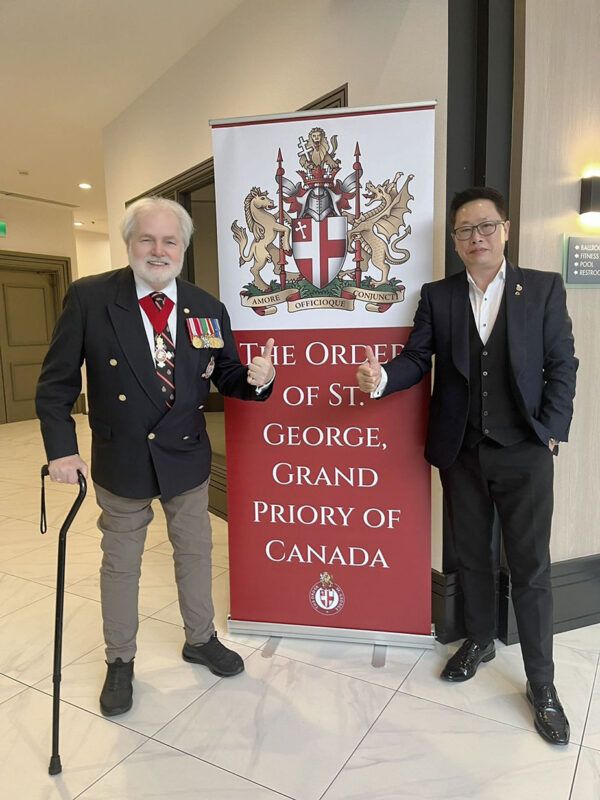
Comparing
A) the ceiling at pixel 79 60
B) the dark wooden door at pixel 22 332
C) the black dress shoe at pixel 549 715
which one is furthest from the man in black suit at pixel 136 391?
the dark wooden door at pixel 22 332

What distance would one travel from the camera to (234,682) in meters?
2.08

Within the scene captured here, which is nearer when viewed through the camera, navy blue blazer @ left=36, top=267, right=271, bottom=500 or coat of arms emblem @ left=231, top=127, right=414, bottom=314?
navy blue blazer @ left=36, top=267, right=271, bottom=500

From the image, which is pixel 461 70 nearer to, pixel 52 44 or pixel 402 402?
pixel 402 402

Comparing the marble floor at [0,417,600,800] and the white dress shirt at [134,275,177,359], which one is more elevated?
the white dress shirt at [134,275,177,359]

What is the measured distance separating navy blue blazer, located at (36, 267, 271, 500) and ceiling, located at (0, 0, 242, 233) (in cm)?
243

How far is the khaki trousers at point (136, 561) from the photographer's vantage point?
194 centimetres

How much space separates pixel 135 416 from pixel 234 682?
105 centimetres

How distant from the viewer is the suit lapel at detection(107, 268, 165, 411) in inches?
71.6

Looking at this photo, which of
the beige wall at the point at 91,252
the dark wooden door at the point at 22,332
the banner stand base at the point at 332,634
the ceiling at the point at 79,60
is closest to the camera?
the banner stand base at the point at 332,634

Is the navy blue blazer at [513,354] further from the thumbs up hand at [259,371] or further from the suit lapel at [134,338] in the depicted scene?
the suit lapel at [134,338]

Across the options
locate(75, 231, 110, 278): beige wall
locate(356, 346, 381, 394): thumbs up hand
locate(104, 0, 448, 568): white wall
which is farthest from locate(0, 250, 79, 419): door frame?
locate(356, 346, 381, 394): thumbs up hand

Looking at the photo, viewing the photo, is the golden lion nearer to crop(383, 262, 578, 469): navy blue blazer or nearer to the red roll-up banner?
the red roll-up banner

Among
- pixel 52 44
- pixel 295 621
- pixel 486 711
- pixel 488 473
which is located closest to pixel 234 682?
pixel 295 621

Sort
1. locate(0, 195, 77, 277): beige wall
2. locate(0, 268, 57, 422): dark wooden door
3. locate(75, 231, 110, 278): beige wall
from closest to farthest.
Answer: locate(0, 195, 77, 277): beige wall < locate(0, 268, 57, 422): dark wooden door < locate(75, 231, 110, 278): beige wall
